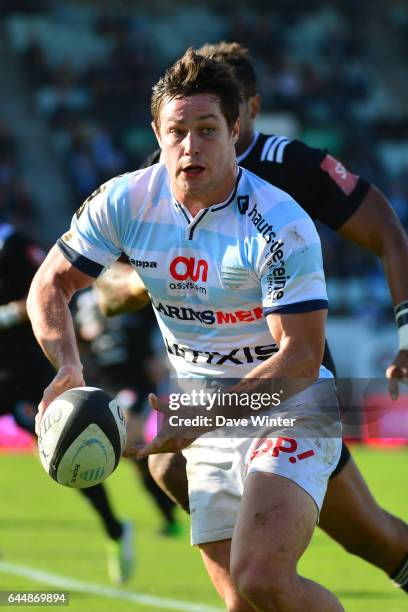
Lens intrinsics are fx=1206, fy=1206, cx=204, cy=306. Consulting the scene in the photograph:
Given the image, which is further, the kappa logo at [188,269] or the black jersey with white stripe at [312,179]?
the black jersey with white stripe at [312,179]

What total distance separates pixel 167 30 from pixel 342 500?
21226 mm

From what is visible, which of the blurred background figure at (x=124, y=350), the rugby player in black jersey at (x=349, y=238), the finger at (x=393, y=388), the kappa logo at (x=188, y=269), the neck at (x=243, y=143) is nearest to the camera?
the kappa logo at (x=188, y=269)

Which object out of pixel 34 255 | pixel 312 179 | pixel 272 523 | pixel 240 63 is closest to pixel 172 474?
pixel 272 523

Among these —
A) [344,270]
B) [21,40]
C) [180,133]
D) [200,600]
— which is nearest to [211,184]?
[180,133]

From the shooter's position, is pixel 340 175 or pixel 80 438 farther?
pixel 340 175

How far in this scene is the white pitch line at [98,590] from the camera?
694cm

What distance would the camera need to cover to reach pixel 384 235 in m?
5.64

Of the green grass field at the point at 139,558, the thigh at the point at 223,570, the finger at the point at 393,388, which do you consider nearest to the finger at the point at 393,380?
the finger at the point at 393,388

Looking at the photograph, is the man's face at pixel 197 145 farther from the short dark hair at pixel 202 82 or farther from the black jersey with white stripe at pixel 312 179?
the black jersey with white stripe at pixel 312 179

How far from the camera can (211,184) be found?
463 cm

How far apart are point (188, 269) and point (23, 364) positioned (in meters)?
4.47

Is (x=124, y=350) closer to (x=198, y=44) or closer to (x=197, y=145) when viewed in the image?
(x=197, y=145)

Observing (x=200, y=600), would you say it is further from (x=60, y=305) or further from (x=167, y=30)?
(x=167, y=30)

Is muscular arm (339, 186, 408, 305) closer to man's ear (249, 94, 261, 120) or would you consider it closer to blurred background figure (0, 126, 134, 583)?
man's ear (249, 94, 261, 120)
